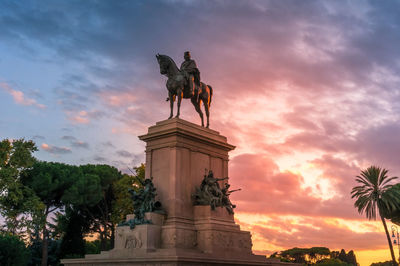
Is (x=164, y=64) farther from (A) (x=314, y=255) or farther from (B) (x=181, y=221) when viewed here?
(A) (x=314, y=255)

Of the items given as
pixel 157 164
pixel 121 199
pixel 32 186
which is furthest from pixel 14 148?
pixel 157 164

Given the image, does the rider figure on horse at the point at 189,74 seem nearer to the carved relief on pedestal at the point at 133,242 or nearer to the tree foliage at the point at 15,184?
the carved relief on pedestal at the point at 133,242

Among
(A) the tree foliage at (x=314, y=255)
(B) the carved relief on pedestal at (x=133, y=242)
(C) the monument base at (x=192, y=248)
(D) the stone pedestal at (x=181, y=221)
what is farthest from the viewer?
(A) the tree foliage at (x=314, y=255)

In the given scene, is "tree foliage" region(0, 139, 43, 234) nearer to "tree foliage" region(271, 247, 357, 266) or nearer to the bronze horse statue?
the bronze horse statue

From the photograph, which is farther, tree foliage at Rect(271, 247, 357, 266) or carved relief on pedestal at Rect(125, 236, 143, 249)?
tree foliage at Rect(271, 247, 357, 266)

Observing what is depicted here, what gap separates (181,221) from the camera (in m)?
22.1

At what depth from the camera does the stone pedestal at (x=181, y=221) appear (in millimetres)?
20730

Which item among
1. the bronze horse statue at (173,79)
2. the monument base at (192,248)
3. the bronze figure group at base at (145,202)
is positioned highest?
the bronze horse statue at (173,79)

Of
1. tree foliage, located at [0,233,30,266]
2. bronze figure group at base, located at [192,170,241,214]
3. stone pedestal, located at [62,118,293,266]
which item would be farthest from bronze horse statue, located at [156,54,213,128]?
tree foliage, located at [0,233,30,266]

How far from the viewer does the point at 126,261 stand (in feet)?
67.5

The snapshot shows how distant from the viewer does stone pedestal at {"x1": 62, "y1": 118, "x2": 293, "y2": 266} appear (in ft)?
68.0

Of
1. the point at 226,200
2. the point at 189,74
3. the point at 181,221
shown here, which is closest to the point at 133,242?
the point at 181,221

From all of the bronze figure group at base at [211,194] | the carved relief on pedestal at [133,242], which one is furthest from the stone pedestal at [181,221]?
the bronze figure group at base at [211,194]

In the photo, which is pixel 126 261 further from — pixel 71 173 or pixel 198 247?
pixel 71 173
